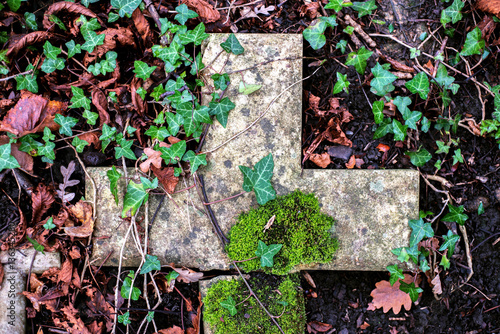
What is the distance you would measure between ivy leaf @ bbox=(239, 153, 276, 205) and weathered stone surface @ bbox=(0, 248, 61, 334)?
164cm

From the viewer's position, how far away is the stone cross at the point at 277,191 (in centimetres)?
246

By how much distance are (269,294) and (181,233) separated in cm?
78

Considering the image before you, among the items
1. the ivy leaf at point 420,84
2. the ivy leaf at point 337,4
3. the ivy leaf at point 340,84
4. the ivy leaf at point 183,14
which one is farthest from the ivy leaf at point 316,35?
the ivy leaf at point 183,14

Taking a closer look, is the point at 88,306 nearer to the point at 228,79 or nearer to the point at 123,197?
the point at 123,197

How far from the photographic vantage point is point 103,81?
2.60 m

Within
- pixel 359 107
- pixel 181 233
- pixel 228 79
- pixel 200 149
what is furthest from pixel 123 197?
pixel 359 107

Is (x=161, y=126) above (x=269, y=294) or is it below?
above

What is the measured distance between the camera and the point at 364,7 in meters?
2.58

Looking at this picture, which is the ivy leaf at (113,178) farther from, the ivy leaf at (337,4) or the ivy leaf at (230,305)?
the ivy leaf at (337,4)

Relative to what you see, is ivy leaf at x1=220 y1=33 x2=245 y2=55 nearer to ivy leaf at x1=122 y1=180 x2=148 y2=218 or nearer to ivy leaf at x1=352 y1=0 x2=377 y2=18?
ivy leaf at x1=352 y1=0 x2=377 y2=18

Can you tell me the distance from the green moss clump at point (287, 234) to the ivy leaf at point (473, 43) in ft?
5.54

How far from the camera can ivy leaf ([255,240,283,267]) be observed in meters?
2.30

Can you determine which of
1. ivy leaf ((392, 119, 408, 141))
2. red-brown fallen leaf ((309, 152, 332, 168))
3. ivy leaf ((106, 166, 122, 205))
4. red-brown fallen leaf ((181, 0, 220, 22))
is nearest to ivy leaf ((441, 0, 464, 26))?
ivy leaf ((392, 119, 408, 141))

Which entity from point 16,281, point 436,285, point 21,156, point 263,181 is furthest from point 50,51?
point 436,285
